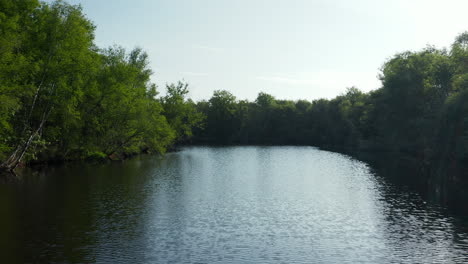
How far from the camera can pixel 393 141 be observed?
86.8m

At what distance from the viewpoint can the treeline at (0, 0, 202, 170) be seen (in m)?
44.2

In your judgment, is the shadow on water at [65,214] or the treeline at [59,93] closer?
the shadow on water at [65,214]

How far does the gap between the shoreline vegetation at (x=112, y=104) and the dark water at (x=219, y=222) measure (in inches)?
302

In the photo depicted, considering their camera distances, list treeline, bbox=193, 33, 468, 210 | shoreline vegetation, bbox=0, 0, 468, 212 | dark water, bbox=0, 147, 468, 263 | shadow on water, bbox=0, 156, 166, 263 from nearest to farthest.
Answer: dark water, bbox=0, 147, 468, 263
shadow on water, bbox=0, 156, 166, 263
shoreline vegetation, bbox=0, 0, 468, 212
treeline, bbox=193, 33, 468, 210

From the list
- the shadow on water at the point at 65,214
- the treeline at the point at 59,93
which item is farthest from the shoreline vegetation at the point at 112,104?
the shadow on water at the point at 65,214

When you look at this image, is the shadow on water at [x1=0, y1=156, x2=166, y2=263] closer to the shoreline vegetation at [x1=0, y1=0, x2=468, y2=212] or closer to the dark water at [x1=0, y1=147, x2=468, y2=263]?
the dark water at [x1=0, y1=147, x2=468, y2=263]

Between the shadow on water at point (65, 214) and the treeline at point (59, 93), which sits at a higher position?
the treeline at point (59, 93)

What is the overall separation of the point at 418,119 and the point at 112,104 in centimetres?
5270

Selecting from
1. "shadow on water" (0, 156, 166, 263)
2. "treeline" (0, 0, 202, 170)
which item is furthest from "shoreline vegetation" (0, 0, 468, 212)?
"shadow on water" (0, 156, 166, 263)

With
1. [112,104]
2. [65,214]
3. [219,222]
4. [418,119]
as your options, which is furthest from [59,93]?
[418,119]

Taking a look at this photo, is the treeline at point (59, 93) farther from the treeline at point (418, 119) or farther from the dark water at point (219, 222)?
the treeline at point (418, 119)

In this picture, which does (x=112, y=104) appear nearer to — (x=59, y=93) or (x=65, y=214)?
(x=59, y=93)

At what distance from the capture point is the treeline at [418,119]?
53.7 metres

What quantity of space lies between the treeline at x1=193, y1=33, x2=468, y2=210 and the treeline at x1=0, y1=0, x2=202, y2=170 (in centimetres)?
4503
